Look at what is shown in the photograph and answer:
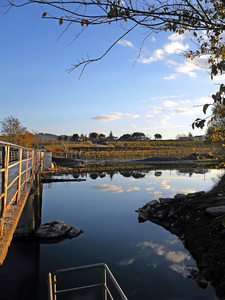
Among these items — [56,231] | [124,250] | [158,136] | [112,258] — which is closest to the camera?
[112,258]

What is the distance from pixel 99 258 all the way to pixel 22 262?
124 inches

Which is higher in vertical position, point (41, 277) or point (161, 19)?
point (161, 19)

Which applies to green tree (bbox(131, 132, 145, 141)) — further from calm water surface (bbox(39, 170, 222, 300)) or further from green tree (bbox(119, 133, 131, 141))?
calm water surface (bbox(39, 170, 222, 300))

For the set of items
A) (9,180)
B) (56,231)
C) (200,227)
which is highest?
(9,180)

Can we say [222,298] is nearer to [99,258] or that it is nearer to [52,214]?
[99,258]

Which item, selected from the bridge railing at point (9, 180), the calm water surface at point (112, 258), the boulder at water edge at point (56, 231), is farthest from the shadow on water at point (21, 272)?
the bridge railing at point (9, 180)

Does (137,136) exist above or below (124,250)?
above

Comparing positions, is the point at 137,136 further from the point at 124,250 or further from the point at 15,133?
the point at 124,250

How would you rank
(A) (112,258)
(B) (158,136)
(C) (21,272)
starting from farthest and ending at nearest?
(B) (158,136)
(A) (112,258)
(C) (21,272)

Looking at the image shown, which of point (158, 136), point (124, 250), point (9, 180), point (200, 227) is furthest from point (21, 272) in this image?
point (158, 136)

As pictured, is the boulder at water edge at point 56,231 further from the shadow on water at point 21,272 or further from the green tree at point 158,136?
the green tree at point 158,136

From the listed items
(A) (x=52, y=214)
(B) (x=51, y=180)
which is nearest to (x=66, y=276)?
(A) (x=52, y=214)

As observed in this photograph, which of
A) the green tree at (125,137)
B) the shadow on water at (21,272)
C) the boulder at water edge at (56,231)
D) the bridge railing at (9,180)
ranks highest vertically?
the green tree at (125,137)

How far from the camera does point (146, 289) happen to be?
→ 7.71 meters
